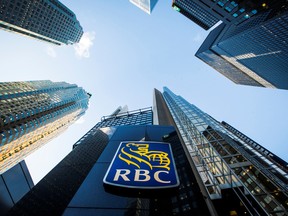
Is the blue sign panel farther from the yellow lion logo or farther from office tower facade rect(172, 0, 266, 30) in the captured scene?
office tower facade rect(172, 0, 266, 30)

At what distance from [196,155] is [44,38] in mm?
149452

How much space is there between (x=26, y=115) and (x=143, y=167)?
388 feet

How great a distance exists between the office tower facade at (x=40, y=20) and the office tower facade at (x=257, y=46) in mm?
119789

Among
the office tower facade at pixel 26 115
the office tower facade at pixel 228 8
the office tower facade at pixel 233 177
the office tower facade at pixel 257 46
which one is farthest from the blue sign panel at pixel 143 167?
the office tower facade at pixel 228 8

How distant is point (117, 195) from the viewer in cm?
786

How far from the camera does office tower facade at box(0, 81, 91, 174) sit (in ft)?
299

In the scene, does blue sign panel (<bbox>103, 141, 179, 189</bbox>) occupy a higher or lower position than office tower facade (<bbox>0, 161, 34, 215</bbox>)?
higher

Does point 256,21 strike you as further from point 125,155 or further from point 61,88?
point 61,88

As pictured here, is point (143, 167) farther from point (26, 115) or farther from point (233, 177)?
point (26, 115)

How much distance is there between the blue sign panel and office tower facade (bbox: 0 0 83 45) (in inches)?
4729

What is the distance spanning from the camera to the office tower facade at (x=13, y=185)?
989 cm

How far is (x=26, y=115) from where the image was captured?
341 feet

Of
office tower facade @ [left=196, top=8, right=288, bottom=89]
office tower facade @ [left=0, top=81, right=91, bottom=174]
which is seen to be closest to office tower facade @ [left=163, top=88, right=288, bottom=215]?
office tower facade @ [left=196, top=8, right=288, bottom=89]

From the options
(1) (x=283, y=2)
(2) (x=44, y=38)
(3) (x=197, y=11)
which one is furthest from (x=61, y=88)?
(1) (x=283, y=2)
